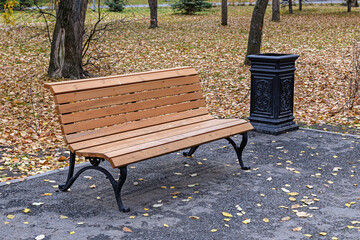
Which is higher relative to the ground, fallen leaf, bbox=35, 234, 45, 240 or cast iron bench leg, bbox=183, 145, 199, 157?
fallen leaf, bbox=35, 234, 45, 240

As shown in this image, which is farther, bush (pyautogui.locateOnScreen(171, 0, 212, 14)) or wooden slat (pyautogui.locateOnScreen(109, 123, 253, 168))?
bush (pyautogui.locateOnScreen(171, 0, 212, 14))

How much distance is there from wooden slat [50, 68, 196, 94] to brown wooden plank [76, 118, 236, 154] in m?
0.57

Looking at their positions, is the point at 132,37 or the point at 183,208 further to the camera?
the point at 132,37

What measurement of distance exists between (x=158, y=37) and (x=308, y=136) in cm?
1304

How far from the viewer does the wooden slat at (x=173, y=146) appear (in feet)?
14.4

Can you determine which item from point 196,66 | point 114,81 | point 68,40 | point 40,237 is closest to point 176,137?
point 114,81

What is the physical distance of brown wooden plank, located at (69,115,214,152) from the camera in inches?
191

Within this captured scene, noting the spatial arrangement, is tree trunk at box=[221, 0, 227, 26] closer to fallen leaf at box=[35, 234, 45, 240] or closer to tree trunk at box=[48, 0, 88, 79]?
tree trunk at box=[48, 0, 88, 79]

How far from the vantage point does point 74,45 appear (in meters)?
12.2

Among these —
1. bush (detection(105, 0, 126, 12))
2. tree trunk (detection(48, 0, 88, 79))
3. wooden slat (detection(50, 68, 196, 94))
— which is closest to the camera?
wooden slat (detection(50, 68, 196, 94))

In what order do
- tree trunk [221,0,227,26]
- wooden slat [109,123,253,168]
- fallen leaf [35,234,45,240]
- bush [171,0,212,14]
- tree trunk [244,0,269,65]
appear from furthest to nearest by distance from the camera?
bush [171,0,212,14] < tree trunk [221,0,227,26] < tree trunk [244,0,269,65] < wooden slat [109,123,253,168] < fallen leaf [35,234,45,240]

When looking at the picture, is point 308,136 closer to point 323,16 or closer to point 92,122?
point 92,122

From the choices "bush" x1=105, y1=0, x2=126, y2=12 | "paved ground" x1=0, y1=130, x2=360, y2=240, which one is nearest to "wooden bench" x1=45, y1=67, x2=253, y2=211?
"paved ground" x1=0, y1=130, x2=360, y2=240

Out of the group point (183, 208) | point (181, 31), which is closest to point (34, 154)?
point (183, 208)
